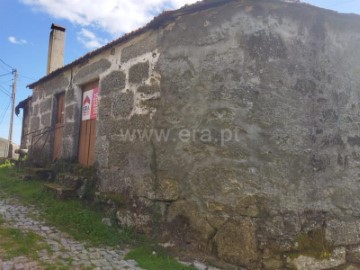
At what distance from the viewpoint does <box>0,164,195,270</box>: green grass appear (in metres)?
4.03

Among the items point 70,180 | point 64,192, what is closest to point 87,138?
point 70,180

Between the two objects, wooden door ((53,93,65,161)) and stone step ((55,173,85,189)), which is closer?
stone step ((55,173,85,189))

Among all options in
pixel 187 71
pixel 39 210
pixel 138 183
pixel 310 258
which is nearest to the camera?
pixel 310 258

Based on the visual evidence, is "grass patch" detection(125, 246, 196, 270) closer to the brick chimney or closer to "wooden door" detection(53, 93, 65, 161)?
"wooden door" detection(53, 93, 65, 161)

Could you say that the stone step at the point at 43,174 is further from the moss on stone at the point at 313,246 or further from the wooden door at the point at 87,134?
the moss on stone at the point at 313,246

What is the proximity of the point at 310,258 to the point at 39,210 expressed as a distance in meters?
4.43

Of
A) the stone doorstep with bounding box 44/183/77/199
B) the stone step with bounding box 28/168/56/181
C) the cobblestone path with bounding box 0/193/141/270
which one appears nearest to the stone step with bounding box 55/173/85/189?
the stone doorstep with bounding box 44/183/77/199

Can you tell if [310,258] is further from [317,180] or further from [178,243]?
[178,243]

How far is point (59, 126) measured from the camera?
27.0 ft

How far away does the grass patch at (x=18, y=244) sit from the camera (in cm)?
388

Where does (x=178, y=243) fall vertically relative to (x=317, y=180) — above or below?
below

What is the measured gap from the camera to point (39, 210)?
5.77m

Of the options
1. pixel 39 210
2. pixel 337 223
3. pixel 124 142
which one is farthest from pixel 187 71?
pixel 39 210

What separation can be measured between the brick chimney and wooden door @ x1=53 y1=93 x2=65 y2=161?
2.69 metres
